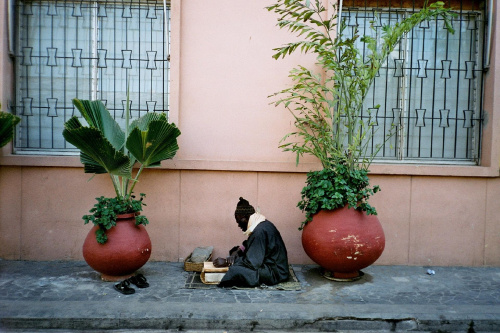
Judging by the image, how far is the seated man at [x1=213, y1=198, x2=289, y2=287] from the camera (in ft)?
16.1

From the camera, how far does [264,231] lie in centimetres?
504

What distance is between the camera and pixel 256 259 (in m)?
4.94

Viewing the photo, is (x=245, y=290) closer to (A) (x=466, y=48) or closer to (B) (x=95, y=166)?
(B) (x=95, y=166)

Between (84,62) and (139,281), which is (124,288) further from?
(84,62)

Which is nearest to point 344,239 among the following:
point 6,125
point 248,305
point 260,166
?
point 248,305

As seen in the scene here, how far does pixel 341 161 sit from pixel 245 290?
193cm

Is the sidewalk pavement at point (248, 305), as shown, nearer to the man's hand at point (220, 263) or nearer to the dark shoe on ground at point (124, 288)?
the dark shoe on ground at point (124, 288)

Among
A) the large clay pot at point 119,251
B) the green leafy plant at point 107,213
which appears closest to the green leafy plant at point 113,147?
the green leafy plant at point 107,213

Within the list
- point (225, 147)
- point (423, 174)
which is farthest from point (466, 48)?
point (225, 147)

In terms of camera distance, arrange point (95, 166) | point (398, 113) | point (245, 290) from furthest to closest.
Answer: point (398, 113) → point (95, 166) → point (245, 290)

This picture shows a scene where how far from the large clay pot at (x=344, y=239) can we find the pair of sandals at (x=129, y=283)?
199cm

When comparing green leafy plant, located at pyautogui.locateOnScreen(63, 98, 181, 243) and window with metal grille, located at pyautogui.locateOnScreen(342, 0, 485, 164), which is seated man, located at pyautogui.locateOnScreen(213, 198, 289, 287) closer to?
green leafy plant, located at pyautogui.locateOnScreen(63, 98, 181, 243)

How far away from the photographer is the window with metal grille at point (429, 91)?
6.36 meters

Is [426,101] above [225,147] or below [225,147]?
above
